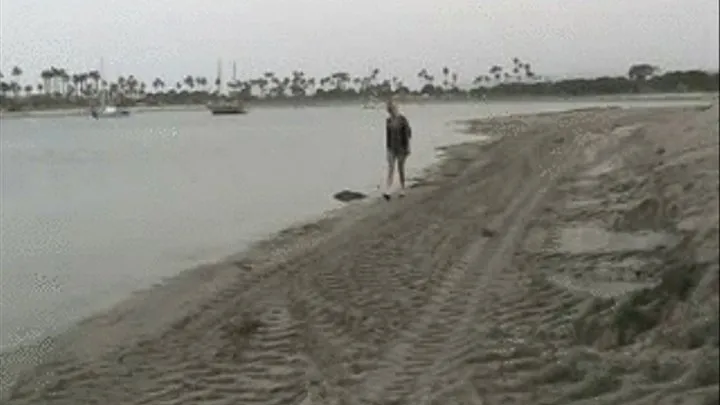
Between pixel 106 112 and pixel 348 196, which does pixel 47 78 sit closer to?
pixel 106 112

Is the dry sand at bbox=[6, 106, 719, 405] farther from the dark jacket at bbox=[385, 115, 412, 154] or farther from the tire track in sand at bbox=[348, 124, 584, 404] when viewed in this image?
the dark jacket at bbox=[385, 115, 412, 154]

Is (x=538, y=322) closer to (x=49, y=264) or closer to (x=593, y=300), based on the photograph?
(x=593, y=300)

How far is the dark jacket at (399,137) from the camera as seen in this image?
20469mm

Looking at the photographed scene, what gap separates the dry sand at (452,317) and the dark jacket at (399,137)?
3.85 metres

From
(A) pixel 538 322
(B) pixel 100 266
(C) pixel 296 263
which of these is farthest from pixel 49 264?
(A) pixel 538 322

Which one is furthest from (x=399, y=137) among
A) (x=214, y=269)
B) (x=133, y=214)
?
(x=133, y=214)

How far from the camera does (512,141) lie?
43.6 m

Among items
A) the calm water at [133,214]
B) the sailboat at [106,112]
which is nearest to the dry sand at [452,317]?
the calm water at [133,214]

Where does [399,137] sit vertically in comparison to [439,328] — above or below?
above

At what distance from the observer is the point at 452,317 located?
8703 mm

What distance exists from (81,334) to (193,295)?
195 cm

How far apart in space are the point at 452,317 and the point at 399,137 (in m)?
Result: 12.1

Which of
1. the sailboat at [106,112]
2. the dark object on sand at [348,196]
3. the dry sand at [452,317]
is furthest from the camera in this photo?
the sailboat at [106,112]

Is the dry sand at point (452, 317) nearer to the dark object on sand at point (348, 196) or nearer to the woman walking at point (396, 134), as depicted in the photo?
the woman walking at point (396, 134)
